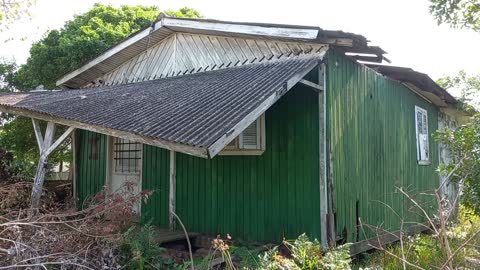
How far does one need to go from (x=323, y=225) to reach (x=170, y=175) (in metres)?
3.42

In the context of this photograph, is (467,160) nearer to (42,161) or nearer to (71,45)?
(42,161)

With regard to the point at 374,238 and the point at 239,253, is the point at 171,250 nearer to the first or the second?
the point at 239,253

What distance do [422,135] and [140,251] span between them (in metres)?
8.11

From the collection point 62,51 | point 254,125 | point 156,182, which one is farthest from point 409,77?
point 62,51

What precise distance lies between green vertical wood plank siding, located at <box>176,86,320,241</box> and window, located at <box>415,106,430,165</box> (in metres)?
5.06

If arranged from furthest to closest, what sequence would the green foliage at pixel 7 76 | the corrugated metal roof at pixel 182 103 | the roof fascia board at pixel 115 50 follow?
the green foliage at pixel 7 76
the roof fascia board at pixel 115 50
the corrugated metal roof at pixel 182 103

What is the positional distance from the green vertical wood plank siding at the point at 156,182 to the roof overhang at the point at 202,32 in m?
2.38

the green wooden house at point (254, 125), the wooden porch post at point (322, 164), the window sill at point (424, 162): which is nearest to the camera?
the green wooden house at point (254, 125)

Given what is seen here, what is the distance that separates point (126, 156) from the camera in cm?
937

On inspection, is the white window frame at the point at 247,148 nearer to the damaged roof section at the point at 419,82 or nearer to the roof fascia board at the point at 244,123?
the roof fascia board at the point at 244,123

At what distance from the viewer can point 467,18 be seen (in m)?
8.39

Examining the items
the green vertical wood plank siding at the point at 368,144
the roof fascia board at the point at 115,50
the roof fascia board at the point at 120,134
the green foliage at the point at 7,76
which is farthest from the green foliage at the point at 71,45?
the green vertical wood plank siding at the point at 368,144

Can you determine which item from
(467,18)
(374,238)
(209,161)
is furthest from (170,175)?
(467,18)

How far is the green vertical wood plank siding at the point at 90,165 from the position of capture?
9789 millimetres
